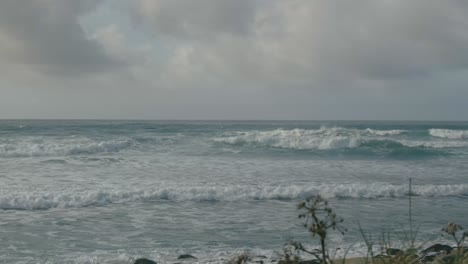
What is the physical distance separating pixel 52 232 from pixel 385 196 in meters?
8.71

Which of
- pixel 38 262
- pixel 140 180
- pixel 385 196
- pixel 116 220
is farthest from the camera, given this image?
pixel 140 180

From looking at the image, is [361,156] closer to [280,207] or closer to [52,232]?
[280,207]

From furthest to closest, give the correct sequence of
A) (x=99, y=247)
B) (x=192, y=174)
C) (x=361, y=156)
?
(x=361, y=156) < (x=192, y=174) < (x=99, y=247)

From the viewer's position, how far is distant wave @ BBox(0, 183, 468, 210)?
36.1ft

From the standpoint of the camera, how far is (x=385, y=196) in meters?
13.0

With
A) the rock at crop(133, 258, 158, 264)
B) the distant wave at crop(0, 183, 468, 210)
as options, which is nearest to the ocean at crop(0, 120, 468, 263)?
the distant wave at crop(0, 183, 468, 210)

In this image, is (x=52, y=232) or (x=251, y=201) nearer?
(x=52, y=232)

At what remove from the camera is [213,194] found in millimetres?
12289

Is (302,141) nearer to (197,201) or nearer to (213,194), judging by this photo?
(213,194)

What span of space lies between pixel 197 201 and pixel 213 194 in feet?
1.81

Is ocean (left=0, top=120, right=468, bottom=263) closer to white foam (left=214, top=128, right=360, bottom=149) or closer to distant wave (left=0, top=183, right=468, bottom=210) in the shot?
distant wave (left=0, top=183, right=468, bottom=210)

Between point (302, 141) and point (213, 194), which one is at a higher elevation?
point (302, 141)

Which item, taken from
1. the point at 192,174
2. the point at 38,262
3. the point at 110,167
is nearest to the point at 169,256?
the point at 38,262

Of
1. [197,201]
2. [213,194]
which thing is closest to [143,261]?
[197,201]
